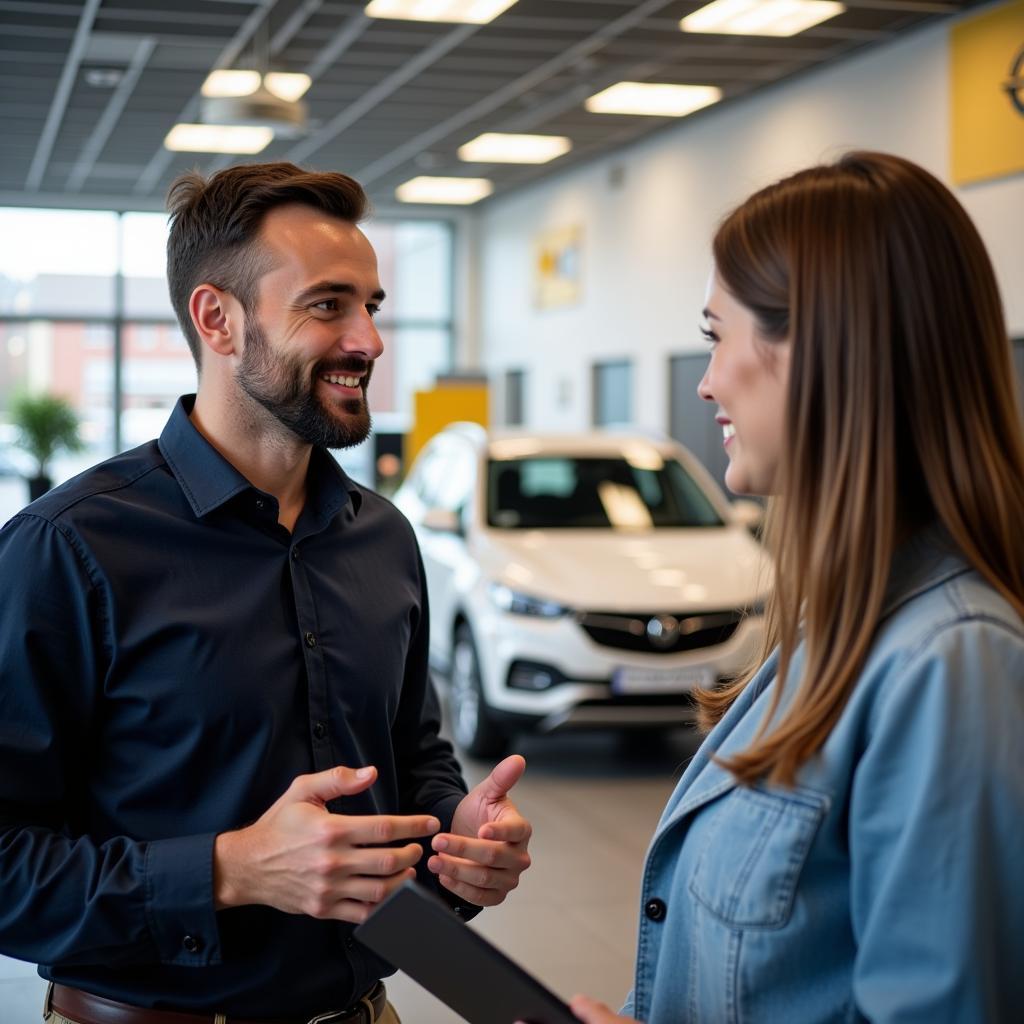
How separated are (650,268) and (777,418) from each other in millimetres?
13104

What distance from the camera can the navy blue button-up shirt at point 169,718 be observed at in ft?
5.62

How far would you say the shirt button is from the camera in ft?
4.85

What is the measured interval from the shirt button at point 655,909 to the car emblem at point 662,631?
493 cm

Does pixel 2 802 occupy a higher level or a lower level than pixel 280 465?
lower

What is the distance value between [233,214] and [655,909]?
45.8 inches

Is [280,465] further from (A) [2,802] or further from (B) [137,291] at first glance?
(B) [137,291]

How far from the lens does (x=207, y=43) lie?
1009 centimetres

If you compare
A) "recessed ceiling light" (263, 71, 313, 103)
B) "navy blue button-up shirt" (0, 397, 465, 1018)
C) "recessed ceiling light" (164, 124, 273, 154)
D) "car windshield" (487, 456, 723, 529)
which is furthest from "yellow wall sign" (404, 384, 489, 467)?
"navy blue button-up shirt" (0, 397, 465, 1018)

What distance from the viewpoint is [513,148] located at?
14.7m

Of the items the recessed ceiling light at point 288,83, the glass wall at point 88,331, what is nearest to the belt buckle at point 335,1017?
the recessed ceiling light at point 288,83

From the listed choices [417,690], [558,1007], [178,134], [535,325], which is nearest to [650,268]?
[535,325]

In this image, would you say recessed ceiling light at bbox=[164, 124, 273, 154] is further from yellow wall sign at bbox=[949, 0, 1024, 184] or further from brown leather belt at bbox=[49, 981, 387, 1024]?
brown leather belt at bbox=[49, 981, 387, 1024]

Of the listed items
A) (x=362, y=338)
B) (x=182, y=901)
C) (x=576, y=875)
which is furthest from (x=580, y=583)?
(x=182, y=901)

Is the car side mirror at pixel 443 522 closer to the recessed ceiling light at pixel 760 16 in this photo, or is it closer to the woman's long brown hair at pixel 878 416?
the recessed ceiling light at pixel 760 16
